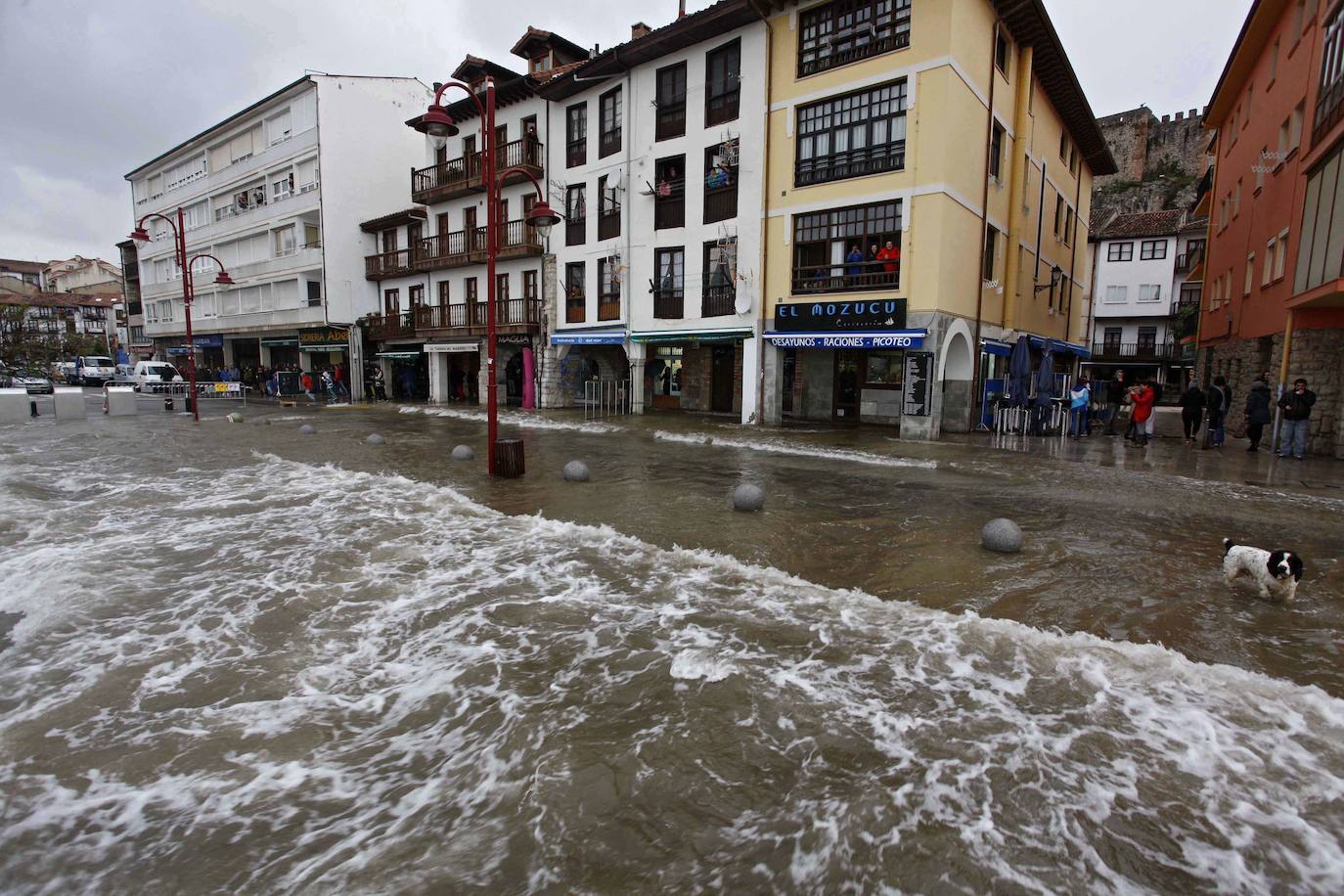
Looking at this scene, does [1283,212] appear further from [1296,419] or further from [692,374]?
[692,374]

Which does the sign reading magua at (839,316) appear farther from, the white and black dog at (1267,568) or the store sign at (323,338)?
the store sign at (323,338)

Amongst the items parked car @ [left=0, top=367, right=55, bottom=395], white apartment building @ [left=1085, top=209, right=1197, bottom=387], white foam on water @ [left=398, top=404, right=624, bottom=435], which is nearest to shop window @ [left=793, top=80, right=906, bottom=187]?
white foam on water @ [left=398, top=404, right=624, bottom=435]

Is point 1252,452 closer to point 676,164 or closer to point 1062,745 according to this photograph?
point 1062,745

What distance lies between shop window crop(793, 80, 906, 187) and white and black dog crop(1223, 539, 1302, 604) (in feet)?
44.7

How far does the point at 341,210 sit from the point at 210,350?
772 inches

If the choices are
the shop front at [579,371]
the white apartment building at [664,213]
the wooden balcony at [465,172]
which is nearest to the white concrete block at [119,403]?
the wooden balcony at [465,172]

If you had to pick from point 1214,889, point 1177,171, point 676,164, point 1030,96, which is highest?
point 1177,171

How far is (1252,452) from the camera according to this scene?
1470 cm

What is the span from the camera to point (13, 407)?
21.6 metres

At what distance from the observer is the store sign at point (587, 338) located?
75.9ft

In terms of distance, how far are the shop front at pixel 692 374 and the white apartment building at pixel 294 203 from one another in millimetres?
17387

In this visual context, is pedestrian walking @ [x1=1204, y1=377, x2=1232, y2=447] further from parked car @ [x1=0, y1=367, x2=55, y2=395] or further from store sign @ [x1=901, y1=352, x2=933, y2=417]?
parked car @ [x1=0, y1=367, x2=55, y2=395]

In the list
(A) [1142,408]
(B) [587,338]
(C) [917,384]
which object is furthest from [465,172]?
(A) [1142,408]

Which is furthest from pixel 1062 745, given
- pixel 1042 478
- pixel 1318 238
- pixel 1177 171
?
pixel 1177 171
